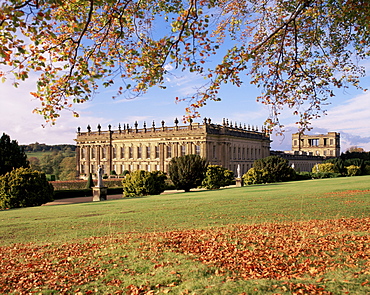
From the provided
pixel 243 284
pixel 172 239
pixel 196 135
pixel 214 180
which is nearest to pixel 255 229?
pixel 172 239

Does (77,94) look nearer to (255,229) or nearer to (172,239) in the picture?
(172,239)

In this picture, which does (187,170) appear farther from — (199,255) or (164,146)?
(164,146)

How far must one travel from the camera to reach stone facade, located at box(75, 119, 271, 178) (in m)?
59.7

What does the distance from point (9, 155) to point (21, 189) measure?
10.2m

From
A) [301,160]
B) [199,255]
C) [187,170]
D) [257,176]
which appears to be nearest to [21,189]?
[187,170]

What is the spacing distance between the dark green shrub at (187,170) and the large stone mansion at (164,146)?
82.6 ft

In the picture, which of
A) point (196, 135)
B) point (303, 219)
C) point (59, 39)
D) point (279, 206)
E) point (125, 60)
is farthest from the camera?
point (196, 135)

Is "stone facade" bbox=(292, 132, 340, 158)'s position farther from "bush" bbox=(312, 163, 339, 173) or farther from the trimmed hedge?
the trimmed hedge

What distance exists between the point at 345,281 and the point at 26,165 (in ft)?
103

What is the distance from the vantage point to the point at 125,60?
374 inches

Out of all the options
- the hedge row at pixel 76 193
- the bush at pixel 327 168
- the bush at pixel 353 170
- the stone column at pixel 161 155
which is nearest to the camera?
the hedge row at pixel 76 193

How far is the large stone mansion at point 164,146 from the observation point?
59656 millimetres

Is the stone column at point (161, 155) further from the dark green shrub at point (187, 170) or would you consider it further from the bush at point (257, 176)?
the dark green shrub at point (187, 170)

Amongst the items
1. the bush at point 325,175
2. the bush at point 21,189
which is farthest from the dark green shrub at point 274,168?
the bush at point 21,189
